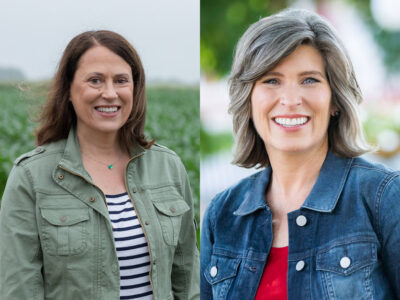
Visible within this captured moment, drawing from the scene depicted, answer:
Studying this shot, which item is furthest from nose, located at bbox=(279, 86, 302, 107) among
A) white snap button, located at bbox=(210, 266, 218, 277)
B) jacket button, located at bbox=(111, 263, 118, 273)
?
jacket button, located at bbox=(111, 263, 118, 273)

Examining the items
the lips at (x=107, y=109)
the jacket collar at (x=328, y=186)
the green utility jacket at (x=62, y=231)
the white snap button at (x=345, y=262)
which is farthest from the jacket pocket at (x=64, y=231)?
the white snap button at (x=345, y=262)

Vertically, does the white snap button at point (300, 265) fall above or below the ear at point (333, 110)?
below

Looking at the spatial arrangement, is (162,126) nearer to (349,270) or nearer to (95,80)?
(95,80)

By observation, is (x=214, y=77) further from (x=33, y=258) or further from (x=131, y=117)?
(x=33, y=258)

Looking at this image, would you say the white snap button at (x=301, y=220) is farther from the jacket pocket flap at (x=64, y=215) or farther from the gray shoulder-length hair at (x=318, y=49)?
the jacket pocket flap at (x=64, y=215)

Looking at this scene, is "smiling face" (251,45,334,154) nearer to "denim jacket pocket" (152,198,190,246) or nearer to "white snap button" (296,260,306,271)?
"white snap button" (296,260,306,271)

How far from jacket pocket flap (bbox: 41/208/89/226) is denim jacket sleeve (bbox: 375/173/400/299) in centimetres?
88

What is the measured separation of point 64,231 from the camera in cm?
181

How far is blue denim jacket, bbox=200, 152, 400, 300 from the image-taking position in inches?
58.2

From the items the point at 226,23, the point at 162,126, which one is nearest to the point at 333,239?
the point at 226,23

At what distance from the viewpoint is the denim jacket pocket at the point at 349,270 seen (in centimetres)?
148

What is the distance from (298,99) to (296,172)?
22 centimetres

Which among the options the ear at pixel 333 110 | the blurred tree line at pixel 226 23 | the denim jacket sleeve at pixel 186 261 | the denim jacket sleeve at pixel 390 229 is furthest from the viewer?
the blurred tree line at pixel 226 23

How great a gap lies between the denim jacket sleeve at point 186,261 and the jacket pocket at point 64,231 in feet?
1.30
